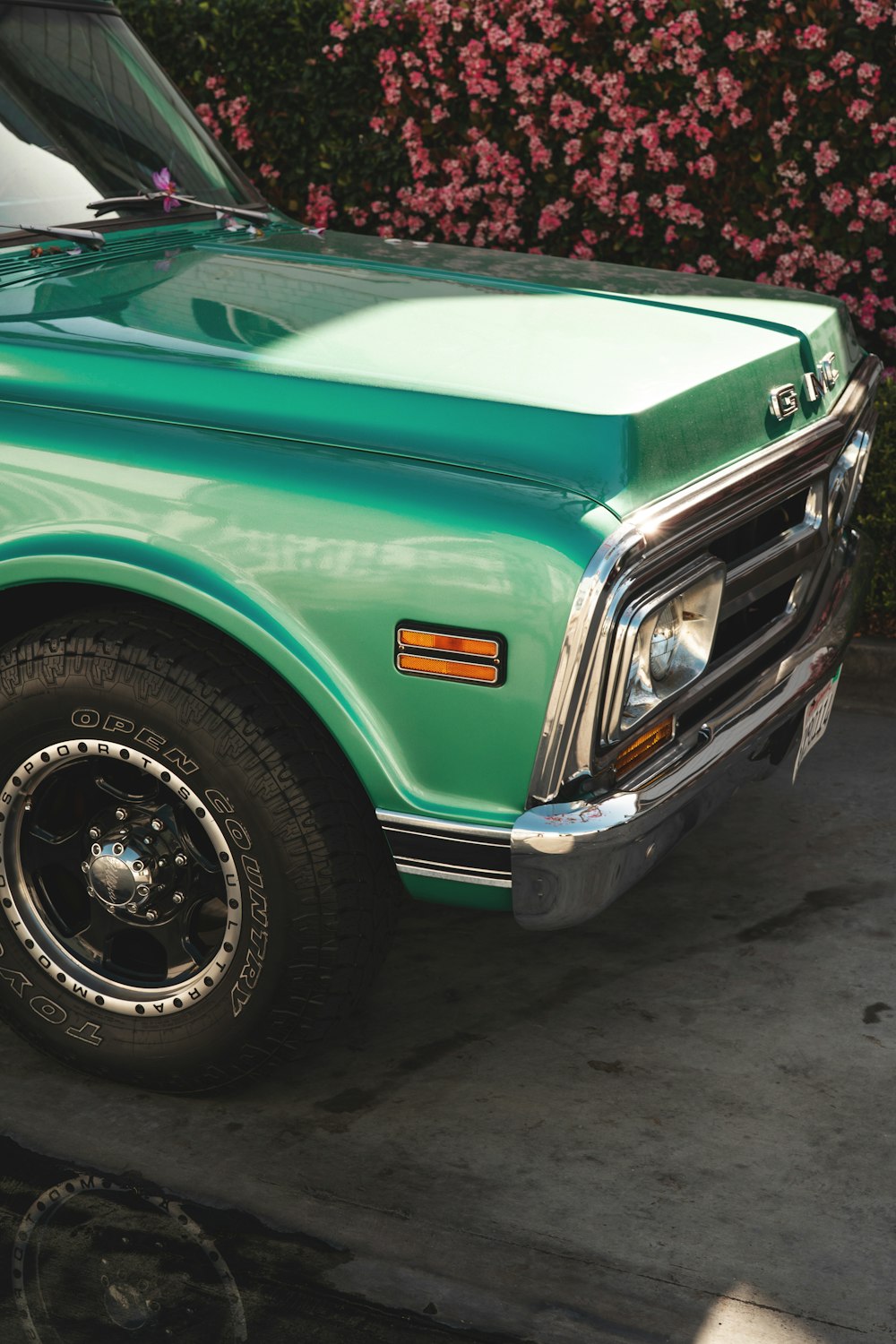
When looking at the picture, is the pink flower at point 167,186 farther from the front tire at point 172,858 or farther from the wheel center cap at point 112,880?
the wheel center cap at point 112,880

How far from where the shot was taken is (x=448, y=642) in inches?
102

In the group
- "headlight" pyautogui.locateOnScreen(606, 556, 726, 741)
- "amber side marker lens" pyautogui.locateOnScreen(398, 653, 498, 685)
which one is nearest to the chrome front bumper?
"headlight" pyautogui.locateOnScreen(606, 556, 726, 741)

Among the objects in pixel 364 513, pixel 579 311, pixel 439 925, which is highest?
pixel 579 311

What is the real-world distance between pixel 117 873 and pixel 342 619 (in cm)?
76

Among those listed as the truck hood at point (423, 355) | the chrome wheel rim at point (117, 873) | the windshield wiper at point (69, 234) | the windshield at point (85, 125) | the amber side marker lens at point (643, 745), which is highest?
the windshield at point (85, 125)

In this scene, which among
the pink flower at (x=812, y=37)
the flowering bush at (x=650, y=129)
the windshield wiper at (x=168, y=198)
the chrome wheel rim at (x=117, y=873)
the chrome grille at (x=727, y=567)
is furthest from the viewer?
the flowering bush at (x=650, y=129)

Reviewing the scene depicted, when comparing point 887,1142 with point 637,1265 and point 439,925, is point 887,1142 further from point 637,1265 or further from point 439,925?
point 439,925

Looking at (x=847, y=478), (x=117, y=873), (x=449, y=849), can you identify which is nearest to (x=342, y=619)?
(x=449, y=849)

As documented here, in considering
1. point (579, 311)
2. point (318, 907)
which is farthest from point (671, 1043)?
point (579, 311)

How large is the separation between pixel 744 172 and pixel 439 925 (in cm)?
450

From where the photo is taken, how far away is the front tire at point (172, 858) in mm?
2797

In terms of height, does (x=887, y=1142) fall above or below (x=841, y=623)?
below

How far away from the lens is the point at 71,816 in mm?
3156

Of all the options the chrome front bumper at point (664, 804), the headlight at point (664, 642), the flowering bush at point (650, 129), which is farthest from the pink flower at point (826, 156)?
the headlight at point (664, 642)
